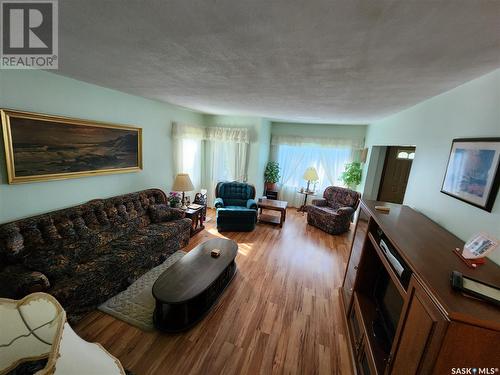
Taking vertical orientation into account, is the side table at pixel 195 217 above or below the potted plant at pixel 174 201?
below

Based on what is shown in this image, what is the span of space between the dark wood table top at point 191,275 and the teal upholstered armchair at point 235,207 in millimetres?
1286

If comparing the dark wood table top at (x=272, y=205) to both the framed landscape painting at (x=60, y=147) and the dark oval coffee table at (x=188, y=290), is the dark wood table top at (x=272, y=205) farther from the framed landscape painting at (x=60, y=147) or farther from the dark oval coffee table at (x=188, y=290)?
the framed landscape painting at (x=60, y=147)

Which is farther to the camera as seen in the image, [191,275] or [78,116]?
[78,116]

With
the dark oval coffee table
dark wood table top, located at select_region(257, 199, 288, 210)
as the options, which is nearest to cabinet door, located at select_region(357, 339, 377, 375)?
the dark oval coffee table

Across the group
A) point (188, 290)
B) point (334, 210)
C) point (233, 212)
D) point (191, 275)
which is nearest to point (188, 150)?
point (233, 212)

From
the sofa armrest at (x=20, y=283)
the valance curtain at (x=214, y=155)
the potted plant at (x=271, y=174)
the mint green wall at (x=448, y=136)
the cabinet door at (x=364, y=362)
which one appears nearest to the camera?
the mint green wall at (x=448, y=136)

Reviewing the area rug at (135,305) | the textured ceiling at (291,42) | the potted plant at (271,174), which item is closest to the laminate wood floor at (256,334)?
the area rug at (135,305)

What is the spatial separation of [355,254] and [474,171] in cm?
133

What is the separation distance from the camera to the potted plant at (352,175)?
5.12 m

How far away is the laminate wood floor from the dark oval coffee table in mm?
96

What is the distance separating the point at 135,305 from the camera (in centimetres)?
229

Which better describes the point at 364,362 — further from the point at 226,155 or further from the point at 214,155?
the point at 214,155

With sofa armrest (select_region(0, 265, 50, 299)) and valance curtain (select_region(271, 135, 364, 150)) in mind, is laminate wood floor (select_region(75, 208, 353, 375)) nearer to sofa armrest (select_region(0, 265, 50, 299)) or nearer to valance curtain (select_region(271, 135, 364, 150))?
sofa armrest (select_region(0, 265, 50, 299))

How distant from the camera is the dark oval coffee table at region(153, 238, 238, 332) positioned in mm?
2004
